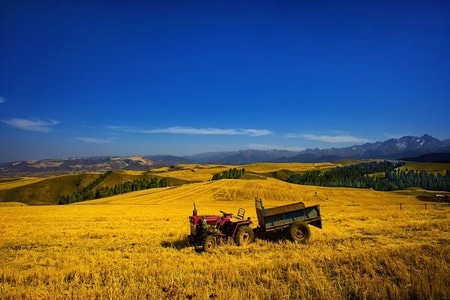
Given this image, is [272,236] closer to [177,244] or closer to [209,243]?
[209,243]

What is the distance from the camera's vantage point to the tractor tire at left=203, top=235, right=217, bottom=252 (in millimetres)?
14805

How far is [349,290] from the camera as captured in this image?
319 inches

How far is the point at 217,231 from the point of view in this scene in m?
15.9

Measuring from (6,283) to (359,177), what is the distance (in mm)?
144866

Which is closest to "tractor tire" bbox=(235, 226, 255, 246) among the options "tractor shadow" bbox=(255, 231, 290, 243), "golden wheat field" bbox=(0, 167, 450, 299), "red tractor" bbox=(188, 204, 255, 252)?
"red tractor" bbox=(188, 204, 255, 252)

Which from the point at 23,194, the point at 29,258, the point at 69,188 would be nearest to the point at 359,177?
the point at 69,188

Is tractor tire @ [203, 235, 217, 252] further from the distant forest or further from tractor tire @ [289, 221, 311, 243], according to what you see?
the distant forest

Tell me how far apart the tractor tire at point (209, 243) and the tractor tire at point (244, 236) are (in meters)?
1.18

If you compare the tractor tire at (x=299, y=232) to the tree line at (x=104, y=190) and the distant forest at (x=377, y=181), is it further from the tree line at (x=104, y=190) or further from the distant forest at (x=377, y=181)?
the distant forest at (x=377, y=181)

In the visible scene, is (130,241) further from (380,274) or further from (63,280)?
(380,274)

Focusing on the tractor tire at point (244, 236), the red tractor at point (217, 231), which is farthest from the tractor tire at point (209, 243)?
the tractor tire at point (244, 236)

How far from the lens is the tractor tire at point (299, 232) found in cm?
1592

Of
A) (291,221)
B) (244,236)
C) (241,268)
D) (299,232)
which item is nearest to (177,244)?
(244,236)

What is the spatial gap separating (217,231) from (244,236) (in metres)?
1.30
